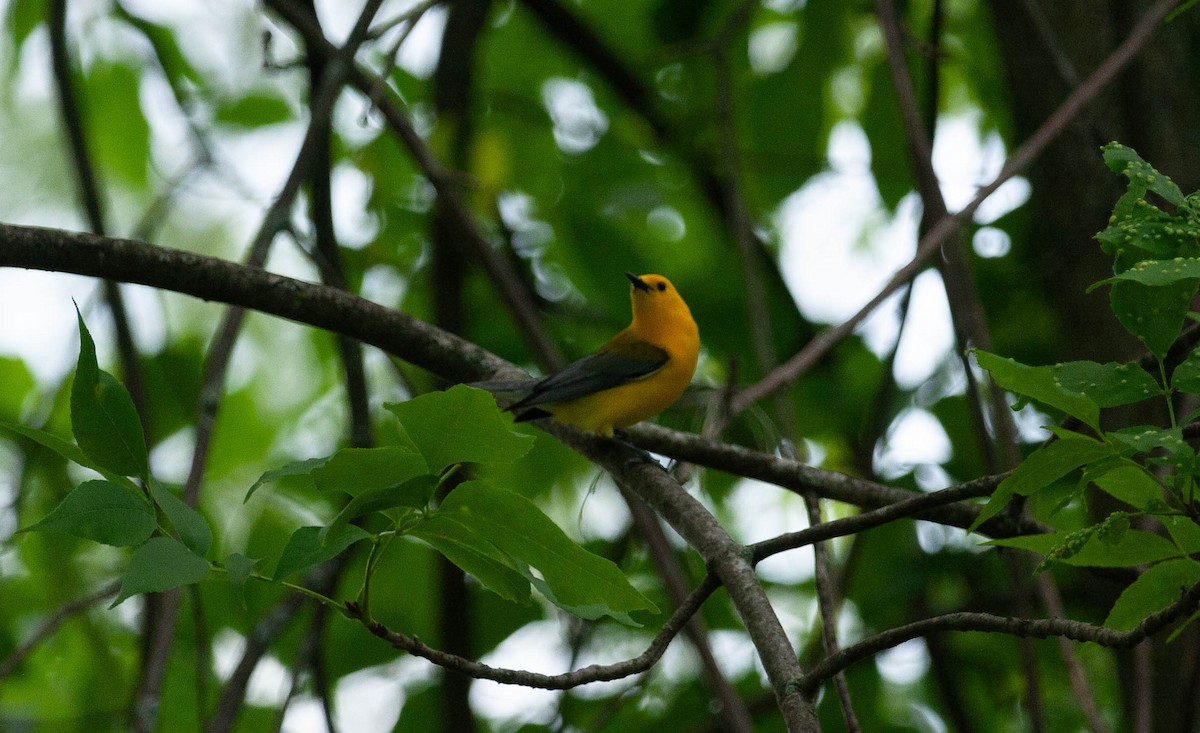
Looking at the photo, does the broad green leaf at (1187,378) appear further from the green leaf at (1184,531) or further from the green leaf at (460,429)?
the green leaf at (460,429)

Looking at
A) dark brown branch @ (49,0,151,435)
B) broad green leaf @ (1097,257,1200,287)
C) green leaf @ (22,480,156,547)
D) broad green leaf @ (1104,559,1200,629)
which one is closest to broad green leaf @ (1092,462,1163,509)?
broad green leaf @ (1104,559,1200,629)

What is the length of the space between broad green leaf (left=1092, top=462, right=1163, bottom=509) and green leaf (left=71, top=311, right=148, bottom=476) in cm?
136

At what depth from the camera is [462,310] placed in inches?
242

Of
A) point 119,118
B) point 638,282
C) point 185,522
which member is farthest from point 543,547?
point 119,118

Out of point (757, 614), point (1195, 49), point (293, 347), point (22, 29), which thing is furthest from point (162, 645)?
point (293, 347)

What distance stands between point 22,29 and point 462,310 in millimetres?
2685

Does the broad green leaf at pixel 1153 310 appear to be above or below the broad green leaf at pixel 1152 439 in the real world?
above

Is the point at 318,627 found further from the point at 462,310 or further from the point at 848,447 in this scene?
the point at 848,447

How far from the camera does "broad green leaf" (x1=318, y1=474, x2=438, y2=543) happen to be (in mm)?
1486

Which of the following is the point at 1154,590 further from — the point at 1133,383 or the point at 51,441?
the point at 51,441

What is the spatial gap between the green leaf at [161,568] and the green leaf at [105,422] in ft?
0.44

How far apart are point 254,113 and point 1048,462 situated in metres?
5.83

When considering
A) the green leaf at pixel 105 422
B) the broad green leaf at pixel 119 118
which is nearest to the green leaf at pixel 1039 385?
the green leaf at pixel 105 422

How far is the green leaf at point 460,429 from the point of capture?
149cm
